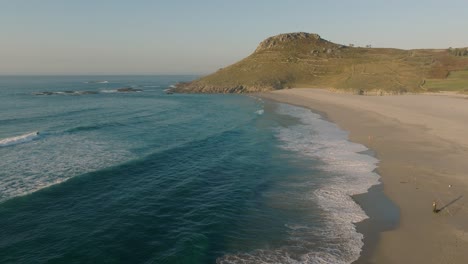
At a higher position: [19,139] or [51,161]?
[19,139]

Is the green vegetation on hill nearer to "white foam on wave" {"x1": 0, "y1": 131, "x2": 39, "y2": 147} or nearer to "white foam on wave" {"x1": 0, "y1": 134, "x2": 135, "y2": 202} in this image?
"white foam on wave" {"x1": 0, "y1": 134, "x2": 135, "y2": 202}

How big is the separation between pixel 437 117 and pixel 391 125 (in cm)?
694

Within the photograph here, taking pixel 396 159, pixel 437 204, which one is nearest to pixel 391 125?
pixel 396 159

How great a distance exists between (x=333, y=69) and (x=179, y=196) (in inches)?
4565

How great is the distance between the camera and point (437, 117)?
48.0m

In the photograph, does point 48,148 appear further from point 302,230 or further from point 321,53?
point 321,53

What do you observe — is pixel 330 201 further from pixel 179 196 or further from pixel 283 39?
pixel 283 39

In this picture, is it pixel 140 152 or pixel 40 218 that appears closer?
pixel 40 218

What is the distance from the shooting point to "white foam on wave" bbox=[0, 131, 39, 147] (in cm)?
3622

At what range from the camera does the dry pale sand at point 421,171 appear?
1558 cm

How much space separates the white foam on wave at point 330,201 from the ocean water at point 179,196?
0.08 meters

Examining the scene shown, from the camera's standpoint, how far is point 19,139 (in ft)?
125

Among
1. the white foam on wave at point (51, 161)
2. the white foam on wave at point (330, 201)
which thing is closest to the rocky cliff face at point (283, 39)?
the white foam on wave at point (330, 201)

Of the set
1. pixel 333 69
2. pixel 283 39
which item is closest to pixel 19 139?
pixel 333 69
